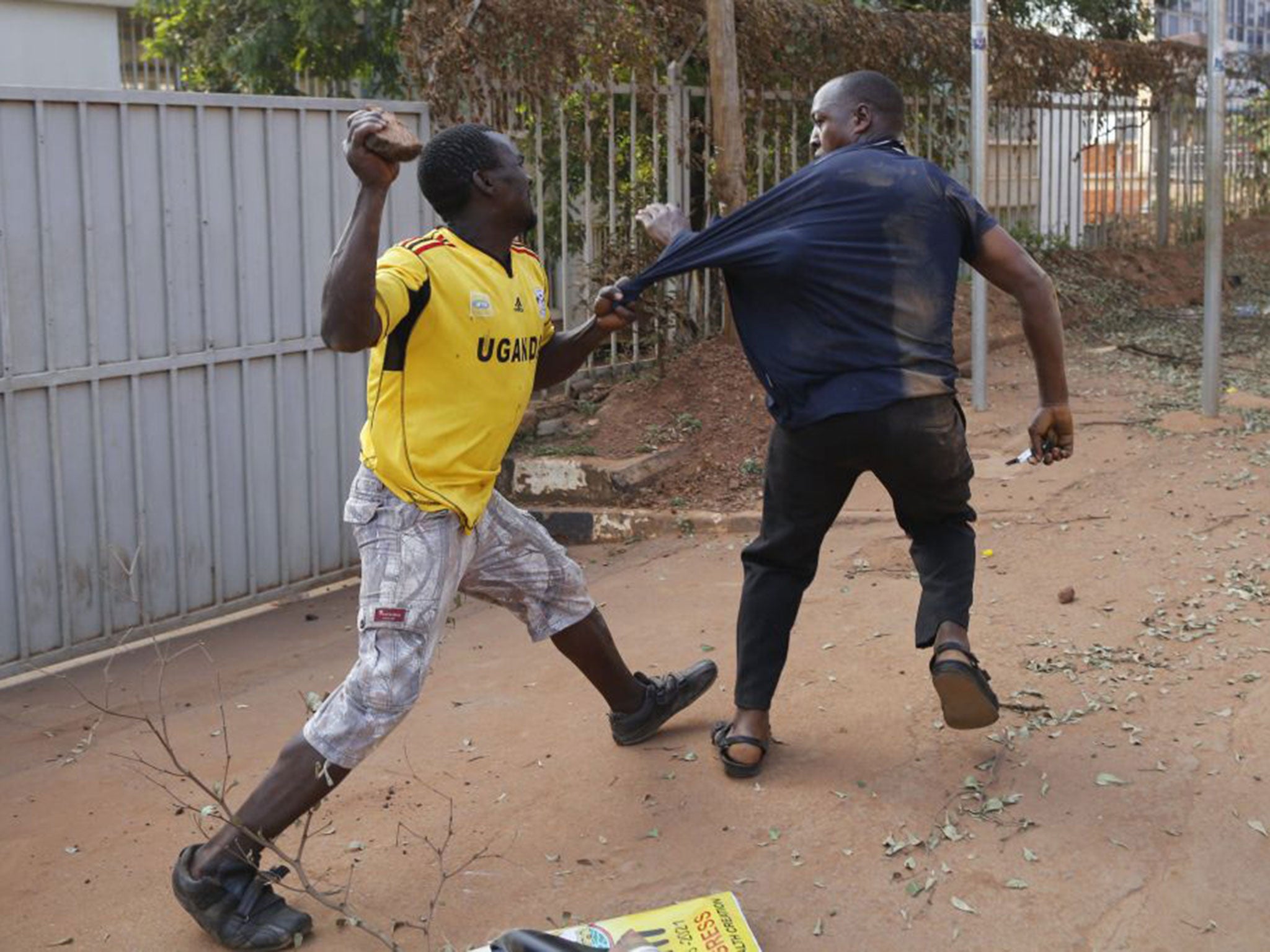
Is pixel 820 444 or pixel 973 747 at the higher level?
pixel 820 444

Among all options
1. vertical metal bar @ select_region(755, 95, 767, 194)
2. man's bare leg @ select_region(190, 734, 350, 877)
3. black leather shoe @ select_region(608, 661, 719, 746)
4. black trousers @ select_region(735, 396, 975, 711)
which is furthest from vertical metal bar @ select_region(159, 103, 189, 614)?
vertical metal bar @ select_region(755, 95, 767, 194)

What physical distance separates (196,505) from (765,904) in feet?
12.1

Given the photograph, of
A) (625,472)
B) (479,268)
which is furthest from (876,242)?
(625,472)

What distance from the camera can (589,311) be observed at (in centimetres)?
943

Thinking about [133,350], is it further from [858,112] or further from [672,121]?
[672,121]

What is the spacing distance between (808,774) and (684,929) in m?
0.91

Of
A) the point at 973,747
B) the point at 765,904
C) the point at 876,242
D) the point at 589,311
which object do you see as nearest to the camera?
the point at 765,904

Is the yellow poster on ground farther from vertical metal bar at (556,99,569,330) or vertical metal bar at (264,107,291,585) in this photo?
vertical metal bar at (556,99,569,330)

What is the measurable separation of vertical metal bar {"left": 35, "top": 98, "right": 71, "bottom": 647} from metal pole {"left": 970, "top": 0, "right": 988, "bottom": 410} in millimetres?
5108

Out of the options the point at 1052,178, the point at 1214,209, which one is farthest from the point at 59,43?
the point at 1214,209

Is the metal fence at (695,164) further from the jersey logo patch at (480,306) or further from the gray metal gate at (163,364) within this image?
the jersey logo patch at (480,306)

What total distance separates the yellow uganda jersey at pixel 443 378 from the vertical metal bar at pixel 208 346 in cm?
290

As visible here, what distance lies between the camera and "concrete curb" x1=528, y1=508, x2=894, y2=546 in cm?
726

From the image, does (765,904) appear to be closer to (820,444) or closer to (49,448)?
(820,444)
